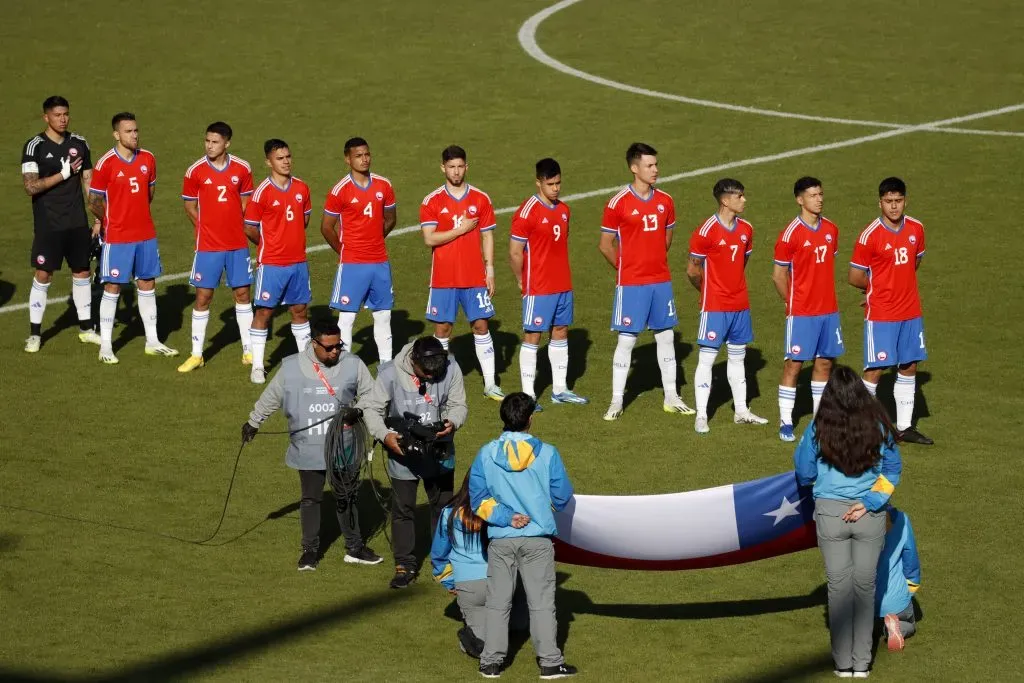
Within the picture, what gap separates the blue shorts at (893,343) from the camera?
14398 millimetres

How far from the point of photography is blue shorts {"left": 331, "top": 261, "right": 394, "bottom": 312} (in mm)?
16125

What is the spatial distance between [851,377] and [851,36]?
21.8m

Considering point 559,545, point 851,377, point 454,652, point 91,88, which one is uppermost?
point 91,88

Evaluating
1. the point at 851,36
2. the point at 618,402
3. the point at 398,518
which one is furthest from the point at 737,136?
the point at 398,518

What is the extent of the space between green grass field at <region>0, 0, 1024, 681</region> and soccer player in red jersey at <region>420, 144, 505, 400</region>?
0.69m

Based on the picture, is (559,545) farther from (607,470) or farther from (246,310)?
(246,310)

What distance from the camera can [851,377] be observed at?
9516 millimetres

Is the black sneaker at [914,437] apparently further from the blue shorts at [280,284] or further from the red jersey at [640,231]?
the blue shorts at [280,284]

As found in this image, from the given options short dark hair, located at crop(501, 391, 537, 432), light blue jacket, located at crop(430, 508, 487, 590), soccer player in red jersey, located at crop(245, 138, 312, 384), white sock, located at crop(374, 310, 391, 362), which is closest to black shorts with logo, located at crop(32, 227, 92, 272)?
soccer player in red jersey, located at crop(245, 138, 312, 384)

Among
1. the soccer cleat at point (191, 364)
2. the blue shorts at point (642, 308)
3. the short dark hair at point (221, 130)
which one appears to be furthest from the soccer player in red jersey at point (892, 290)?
the soccer cleat at point (191, 364)

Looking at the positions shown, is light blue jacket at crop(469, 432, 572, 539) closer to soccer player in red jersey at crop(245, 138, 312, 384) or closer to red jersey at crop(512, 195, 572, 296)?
red jersey at crop(512, 195, 572, 296)

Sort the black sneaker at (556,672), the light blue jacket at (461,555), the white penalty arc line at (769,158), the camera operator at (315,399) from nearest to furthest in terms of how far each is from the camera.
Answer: the black sneaker at (556,672) < the light blue jacket at (461,555) < the camera operator at (315,399) < the white penalty arc line at (769,158)

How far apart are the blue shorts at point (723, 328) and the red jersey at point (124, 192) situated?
6.21 m

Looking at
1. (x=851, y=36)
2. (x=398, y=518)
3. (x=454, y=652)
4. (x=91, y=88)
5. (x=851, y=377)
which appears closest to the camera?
(x=851, y=377)
